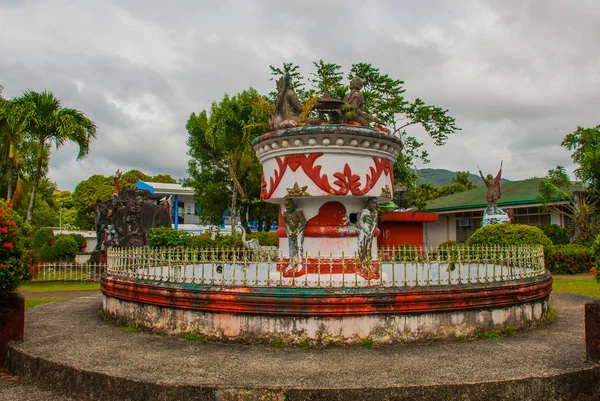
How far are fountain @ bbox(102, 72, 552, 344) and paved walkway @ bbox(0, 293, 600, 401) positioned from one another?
32 cm

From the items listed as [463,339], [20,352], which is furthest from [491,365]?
[20,352]

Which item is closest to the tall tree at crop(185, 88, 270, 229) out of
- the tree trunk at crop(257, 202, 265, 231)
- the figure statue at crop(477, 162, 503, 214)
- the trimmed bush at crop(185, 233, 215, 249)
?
the tree trunk at crop(257, 202, 265, 231)

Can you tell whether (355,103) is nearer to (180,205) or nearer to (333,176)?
(333,176)

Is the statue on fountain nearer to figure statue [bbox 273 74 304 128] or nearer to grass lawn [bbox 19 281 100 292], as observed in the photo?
figure statue [bbox 273 74 304 128]

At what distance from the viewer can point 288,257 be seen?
880 centimetres

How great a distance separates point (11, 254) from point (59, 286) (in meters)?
12.1

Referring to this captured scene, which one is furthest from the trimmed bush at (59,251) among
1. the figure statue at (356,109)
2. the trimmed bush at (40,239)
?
the figure statue at (356,109)

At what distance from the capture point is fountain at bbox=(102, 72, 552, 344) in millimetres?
6289

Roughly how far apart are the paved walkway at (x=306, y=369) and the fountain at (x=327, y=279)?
0.32 meters

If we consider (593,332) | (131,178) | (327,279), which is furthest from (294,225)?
(131,178)

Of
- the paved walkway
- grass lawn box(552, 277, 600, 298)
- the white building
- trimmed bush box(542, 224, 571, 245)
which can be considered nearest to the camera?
the paved walkway

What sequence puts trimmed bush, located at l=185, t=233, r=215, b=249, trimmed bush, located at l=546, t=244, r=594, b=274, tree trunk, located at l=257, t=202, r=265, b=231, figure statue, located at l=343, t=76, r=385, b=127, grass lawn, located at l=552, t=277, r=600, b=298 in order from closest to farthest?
figure statue, located at l=343, t=76, r=385, b=127 → grass lawn, located at l=552, t=277, r=600, b=298 → trimmed bush, located at l=185, t=233, r=215, b=249 → trimmed bush, located at l=546, t=244, r=594, b=274 → tree trunk, located at l=257, t=202, r=265, b=231

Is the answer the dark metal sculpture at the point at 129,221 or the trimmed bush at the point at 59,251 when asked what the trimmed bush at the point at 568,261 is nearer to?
the dark metal sculpture at the point at 129,221

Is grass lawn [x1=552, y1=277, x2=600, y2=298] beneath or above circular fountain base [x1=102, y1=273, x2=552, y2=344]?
beneath
